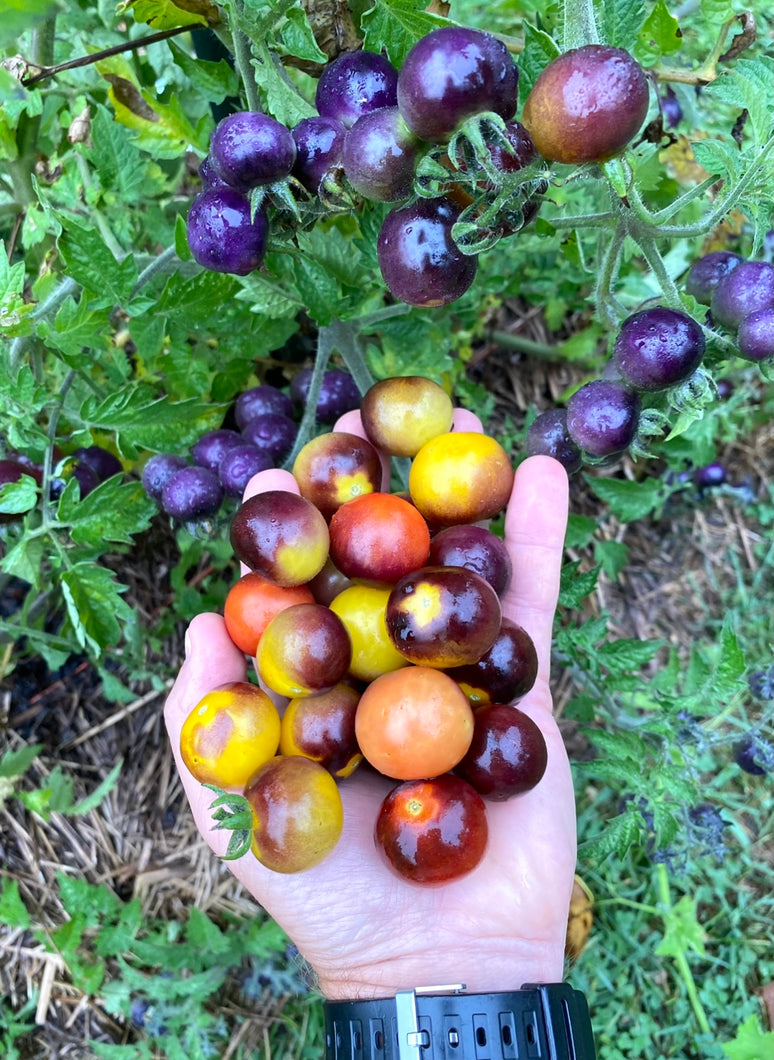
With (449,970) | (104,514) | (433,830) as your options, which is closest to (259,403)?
(104,514)

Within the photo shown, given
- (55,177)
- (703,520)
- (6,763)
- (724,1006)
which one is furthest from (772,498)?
(6,763)

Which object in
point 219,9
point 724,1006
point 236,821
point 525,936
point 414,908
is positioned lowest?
point 724,1006

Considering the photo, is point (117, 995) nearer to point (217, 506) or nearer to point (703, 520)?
point (217, 506)

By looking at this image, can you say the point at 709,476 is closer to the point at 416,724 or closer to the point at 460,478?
the point at 460,478

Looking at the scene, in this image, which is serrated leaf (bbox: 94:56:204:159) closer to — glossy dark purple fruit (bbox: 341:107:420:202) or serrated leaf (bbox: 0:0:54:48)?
glossy dark purple fruit (bbox: 341:107:420:202)

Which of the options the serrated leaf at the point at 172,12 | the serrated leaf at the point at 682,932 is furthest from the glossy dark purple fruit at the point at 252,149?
the serrated leaf at the point at 682,932
